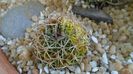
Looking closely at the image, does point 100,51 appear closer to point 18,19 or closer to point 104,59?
point 104,59

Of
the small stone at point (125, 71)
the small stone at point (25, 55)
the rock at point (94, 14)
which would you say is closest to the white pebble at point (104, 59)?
the small stone at point (125, 71)

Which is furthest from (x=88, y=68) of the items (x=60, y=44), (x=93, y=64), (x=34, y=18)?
(x=34, y=18)

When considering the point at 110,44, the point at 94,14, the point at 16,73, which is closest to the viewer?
the point at 16,73

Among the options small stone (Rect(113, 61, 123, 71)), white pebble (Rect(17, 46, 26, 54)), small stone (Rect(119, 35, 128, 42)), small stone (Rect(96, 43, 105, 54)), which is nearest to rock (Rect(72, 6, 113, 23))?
small stone (Rect(119, 35, 128, 42))

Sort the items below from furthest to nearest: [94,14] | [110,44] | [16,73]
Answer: [94,14] → [110,44] → [16,73]

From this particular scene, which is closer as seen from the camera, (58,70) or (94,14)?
(58,70)

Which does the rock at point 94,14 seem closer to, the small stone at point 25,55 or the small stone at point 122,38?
the small stone at point 122,38

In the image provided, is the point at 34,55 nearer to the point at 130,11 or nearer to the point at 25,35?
the point at 25,35

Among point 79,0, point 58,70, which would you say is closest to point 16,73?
point 58,70
